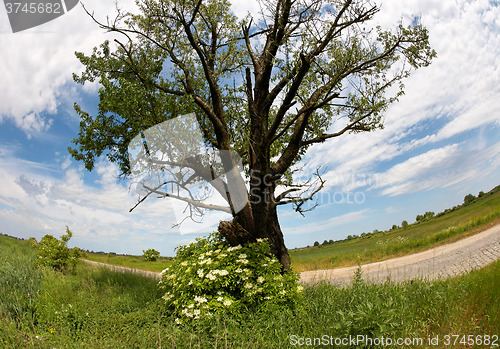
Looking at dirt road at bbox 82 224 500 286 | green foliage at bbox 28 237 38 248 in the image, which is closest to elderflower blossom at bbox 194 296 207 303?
dirt road at bbox 82 224 500 286

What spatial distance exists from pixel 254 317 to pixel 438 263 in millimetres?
11429

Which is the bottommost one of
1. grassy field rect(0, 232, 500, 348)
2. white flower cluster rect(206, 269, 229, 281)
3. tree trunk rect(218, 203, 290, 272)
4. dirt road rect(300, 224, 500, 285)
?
dirt road rect(300, 224, 500, 285)

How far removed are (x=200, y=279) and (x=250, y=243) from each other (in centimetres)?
170

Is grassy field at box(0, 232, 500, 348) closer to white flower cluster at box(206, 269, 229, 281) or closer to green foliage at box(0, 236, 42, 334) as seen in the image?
green foliage at box(0, 236, 42, 334)

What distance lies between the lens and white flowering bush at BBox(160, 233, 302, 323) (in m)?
6.38

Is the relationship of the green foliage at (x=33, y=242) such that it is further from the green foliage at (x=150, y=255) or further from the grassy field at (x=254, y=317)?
the grassy field at (x=254, y=317)

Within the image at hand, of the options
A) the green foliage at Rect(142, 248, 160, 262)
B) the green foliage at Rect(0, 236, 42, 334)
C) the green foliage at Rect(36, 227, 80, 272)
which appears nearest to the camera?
the green foliage at Rect(0, 236, 42, 334)

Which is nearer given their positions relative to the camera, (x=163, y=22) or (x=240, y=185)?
(x=240, y=185)

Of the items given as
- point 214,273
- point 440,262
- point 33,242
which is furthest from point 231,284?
point 33,242

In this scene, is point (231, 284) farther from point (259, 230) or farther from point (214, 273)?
point (259, 230)

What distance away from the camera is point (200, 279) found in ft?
22.9

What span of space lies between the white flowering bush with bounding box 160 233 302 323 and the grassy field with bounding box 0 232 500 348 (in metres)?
0.29

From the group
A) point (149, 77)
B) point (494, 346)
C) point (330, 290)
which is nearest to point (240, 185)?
point (330, 290)

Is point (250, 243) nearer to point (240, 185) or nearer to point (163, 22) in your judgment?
point (240, 185)
